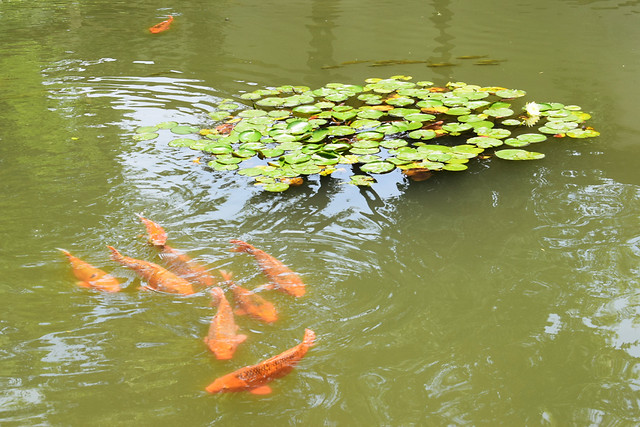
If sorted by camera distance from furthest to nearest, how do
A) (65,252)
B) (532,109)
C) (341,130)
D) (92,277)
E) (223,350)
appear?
(532,109), (341,130), (65,252), (92,277), (223,350)

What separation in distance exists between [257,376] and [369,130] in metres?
2.77

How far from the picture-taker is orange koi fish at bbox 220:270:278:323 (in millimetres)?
2832

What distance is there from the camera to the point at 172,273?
317cm

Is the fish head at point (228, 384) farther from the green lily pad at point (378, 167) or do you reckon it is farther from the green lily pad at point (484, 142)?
the green lily pad at point (484, 142)

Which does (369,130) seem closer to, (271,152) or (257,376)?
(271,152)

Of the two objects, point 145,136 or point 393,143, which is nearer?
point 393,143

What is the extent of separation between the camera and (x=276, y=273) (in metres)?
3.12

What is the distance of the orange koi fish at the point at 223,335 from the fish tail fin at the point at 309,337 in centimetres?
29

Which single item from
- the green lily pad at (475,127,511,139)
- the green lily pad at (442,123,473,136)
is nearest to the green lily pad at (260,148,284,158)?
the green lily pad at (442,123,473,136)

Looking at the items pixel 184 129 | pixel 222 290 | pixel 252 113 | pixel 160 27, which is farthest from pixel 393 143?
pixel 160 27

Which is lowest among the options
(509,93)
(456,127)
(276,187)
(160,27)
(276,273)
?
(276,273)

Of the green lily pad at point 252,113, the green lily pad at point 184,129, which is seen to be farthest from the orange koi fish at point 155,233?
the green lily pad at point 252,113

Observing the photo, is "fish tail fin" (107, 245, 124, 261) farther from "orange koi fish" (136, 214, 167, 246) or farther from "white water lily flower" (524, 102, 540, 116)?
"white water lily flower" (524, 102, 540, 116)

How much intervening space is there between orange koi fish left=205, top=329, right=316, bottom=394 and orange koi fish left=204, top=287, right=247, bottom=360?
0.18m
